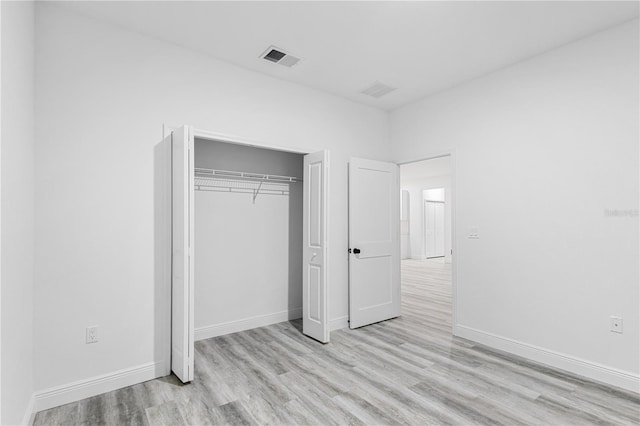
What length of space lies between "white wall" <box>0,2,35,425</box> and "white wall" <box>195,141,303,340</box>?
1578 millimetres

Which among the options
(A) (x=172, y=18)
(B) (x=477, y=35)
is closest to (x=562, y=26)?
(B) (x=477, y=35)

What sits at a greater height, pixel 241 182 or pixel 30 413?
pixel 241 182

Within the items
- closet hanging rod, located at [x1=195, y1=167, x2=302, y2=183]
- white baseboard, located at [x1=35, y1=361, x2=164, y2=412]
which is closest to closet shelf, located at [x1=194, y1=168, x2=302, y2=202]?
closet hanging rod, located at [x1=195, y1=167, x2=302, y2=183]

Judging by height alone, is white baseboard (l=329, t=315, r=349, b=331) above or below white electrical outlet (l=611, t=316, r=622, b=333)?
below

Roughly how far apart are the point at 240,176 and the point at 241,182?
7cm

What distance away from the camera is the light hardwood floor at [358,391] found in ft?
7.27

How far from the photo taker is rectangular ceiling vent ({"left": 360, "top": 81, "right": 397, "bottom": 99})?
153 inches

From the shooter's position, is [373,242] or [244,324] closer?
[244,324]

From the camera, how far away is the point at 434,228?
40.3 feet

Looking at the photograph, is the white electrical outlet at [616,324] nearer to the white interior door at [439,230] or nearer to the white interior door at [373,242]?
the white interior door at [373,242]

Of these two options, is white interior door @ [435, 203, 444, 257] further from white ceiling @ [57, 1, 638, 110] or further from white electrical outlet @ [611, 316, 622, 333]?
white electrical outlet @ [611, 316, 622, 333]

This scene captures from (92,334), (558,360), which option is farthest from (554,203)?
(92,334)

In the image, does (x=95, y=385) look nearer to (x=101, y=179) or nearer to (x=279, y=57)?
(x=101, y=179)

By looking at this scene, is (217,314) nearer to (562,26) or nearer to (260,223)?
(260,223)
